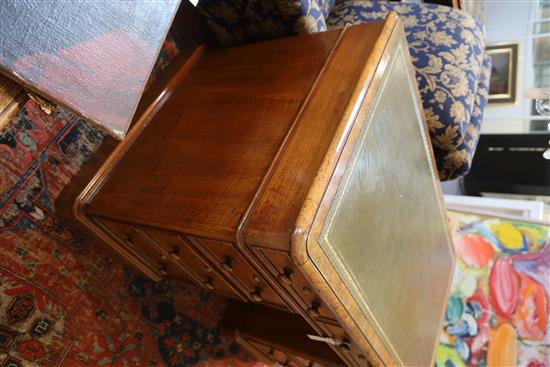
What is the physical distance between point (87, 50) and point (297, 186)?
40 centimetres

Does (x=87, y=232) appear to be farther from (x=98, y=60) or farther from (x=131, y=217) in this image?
(x=98, y=60)

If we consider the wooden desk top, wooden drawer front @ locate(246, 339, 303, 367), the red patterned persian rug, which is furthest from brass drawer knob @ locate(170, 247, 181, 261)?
wooden drawer front @ locate(246, 339, 303, 367)

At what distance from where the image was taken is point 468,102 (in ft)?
4.65

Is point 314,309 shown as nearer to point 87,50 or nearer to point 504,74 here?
point 87,50

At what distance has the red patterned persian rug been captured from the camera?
110 centimetres

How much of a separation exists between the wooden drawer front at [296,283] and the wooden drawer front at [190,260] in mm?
215

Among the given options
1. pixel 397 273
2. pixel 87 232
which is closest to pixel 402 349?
pixel 397 273

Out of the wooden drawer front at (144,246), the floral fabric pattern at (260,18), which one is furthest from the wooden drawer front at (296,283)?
the floral fabric pattern at (260,18)

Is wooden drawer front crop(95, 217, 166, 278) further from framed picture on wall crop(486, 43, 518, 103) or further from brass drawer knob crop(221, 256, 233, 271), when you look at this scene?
framed picture on wall crop(486, 43, 518, 103)

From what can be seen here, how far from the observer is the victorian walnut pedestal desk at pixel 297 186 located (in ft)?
2.50

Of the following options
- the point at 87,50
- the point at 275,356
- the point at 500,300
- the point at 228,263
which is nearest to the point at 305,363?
the point at 275,356

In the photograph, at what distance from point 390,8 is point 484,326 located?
1.47m

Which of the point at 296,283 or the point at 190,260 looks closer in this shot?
the point at 296,283

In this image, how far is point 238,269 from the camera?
939 mm
